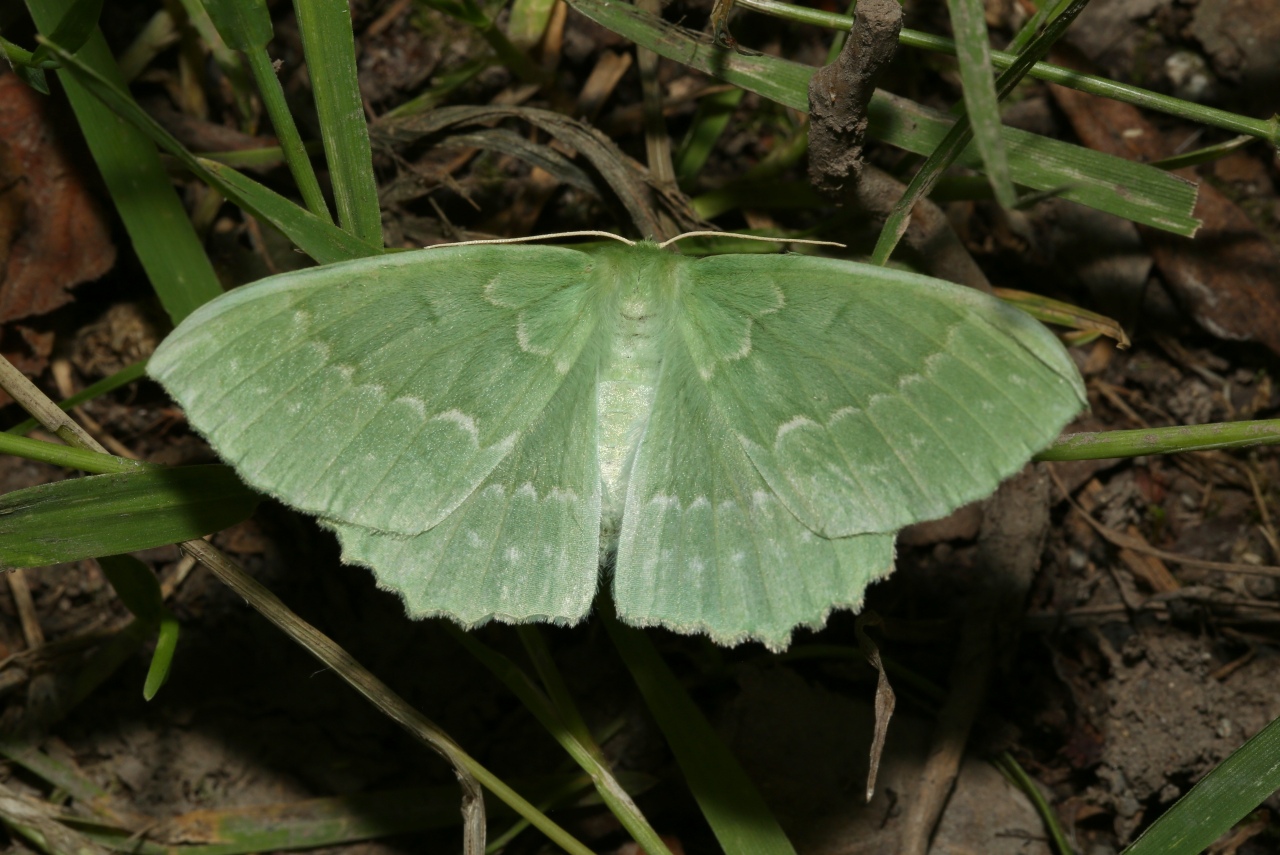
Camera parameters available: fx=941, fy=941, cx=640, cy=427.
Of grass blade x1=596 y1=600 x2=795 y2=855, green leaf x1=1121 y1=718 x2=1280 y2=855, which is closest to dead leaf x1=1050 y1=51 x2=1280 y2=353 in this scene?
green leaf x1=1121 y1=718 x2=1280 y2=855

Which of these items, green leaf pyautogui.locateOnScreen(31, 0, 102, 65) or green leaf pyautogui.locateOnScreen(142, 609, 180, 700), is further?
green leaf pyautogui.locateOnScreen(142, 609, 180, 700)

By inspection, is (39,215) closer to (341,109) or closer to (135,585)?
(135,585)

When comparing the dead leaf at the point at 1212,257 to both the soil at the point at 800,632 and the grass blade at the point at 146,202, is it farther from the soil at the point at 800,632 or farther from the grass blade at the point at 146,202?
the grass blade at the point at 146,202

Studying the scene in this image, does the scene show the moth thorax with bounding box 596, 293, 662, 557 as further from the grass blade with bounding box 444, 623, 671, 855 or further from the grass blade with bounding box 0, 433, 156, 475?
the grass blade with bounding box 0, 433, 156, 475

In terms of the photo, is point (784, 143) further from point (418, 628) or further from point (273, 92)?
point (418, 628)

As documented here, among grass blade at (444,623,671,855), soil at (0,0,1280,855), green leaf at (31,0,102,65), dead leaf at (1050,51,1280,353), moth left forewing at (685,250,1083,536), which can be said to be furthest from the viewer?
dead leaf at (1050,51,1280,353)

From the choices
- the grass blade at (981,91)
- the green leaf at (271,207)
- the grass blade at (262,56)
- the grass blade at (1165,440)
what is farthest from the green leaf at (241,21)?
the grass blade at (1165,440)

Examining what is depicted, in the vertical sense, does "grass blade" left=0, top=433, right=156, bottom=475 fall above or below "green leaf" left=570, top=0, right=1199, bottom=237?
below
